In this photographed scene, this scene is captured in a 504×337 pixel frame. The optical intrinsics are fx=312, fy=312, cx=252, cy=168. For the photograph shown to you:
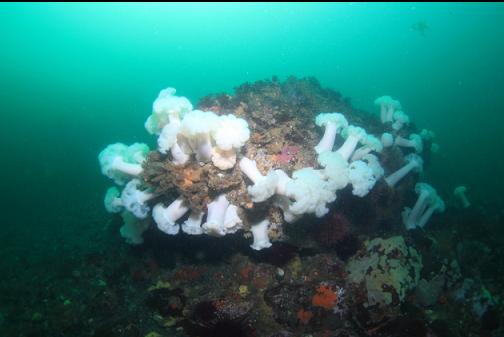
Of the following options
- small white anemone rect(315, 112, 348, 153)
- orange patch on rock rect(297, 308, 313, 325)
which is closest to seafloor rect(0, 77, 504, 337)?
orange patch on rock rect(297, 308, 313, 325)

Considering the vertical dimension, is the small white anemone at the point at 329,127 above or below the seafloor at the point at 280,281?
above

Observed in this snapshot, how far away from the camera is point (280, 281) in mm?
5969

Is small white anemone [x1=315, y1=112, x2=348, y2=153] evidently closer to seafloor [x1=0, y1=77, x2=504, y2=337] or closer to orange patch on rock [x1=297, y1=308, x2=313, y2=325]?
seafloor [x1=0, y1=77, x2=504, y2=337]

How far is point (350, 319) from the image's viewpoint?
5355 millimetres

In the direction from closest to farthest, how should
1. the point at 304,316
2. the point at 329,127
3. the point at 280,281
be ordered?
1. the point at 304,316
2. the point at 280,281
3. the point at 329,127

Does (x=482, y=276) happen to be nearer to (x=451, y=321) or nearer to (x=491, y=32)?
(x=451, y=321)

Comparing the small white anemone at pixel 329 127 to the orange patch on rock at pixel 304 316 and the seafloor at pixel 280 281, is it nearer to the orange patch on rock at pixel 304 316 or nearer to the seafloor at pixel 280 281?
the seafloor at pixel 280 281

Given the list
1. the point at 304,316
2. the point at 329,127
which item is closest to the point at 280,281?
the point at 304,316

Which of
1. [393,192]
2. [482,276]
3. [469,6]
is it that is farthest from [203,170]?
[469,6]

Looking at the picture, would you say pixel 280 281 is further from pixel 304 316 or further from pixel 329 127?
pixel 329 127

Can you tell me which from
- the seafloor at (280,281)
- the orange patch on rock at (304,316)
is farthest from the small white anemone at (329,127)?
the orange patch on rock at (304,316)

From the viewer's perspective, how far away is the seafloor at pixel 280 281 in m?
5.36

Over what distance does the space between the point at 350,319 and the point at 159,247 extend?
4281 mm

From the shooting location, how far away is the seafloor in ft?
17.6
